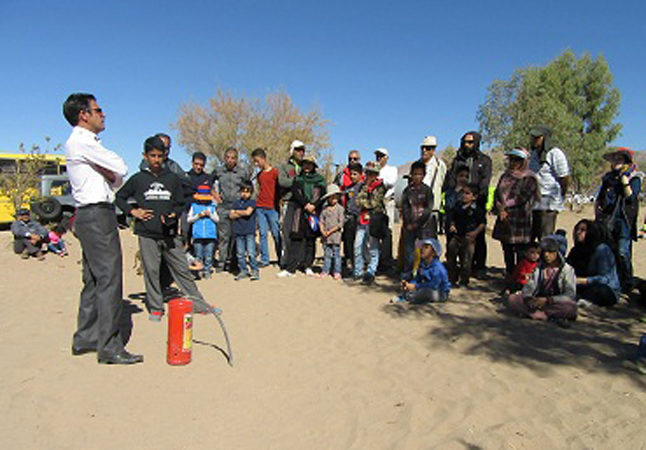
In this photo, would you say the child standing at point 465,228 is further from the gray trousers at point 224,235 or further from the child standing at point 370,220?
the gray trousers at point 224,235

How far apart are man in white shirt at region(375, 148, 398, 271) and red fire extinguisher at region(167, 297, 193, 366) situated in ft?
14.5

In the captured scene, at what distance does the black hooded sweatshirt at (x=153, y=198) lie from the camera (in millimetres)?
5098

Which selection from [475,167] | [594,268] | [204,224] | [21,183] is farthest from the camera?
[21,183]

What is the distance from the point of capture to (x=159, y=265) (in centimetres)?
531

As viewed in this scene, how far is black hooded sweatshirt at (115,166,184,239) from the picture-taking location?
5.10 m

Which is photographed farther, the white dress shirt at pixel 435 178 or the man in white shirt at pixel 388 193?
the man in white shirt at pixel 388 193

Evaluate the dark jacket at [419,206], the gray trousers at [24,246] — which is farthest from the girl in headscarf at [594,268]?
the gray trousers at [24,246]

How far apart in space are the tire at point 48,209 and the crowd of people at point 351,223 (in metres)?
3.75

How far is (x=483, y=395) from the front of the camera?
336cm

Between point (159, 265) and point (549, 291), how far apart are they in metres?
4.55

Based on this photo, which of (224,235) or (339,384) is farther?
(224,235)

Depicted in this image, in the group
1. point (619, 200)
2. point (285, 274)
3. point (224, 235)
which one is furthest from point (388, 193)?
point (619, 200)

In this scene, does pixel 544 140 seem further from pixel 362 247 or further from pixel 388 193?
pixel 362 247

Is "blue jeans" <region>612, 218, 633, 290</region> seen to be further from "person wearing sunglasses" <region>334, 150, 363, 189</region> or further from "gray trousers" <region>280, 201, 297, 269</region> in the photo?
"gray trousers" <region>280, 201, 297, 269</region>
